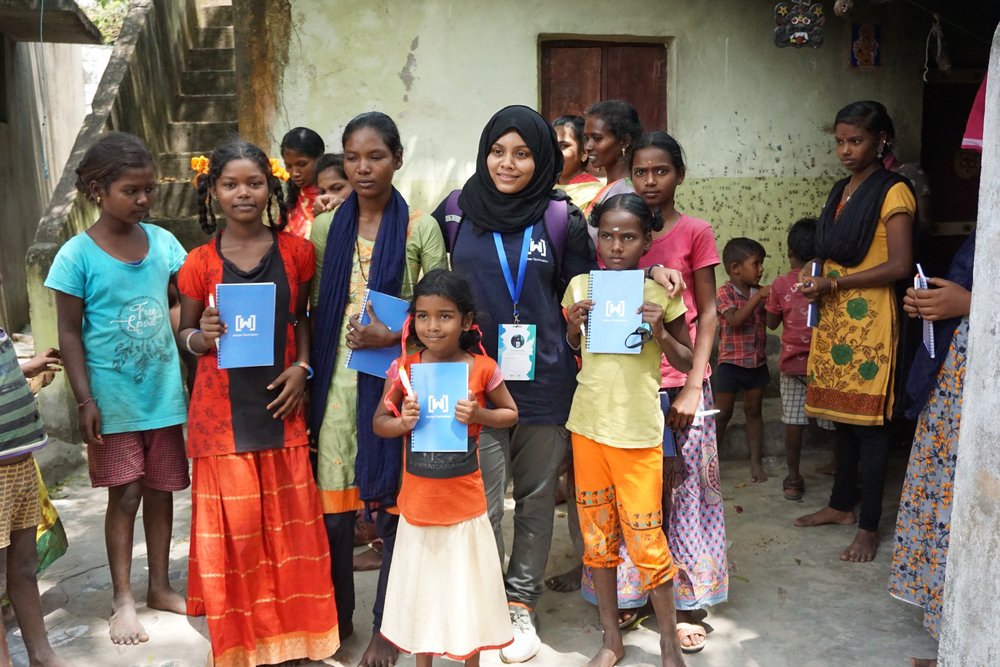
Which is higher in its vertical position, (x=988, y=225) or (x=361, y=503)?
(x=988, y=225)

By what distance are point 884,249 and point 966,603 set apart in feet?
6.56

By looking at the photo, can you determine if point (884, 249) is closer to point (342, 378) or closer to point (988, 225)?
point (988, 225)

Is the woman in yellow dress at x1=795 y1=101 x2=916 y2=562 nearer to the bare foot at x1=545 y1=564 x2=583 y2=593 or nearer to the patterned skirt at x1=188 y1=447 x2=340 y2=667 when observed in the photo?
the bare foot at x1=545 y1=564 x2=583 y2=593

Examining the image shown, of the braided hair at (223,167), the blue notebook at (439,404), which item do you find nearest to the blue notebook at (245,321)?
the braided hair at (223,167)

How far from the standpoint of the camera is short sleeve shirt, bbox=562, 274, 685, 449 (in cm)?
313

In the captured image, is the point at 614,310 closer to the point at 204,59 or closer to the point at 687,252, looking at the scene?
the point at 687,252

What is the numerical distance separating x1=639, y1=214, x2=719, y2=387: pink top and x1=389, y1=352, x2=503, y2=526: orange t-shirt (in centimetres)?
84

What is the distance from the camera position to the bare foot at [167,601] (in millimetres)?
3797

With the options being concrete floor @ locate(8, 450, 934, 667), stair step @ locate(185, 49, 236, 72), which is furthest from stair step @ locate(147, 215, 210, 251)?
concrete floor @ locate(8, 450, 934, 667)

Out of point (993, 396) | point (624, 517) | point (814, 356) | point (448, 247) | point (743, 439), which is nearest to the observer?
point (993, 396)

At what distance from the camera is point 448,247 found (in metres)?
3.49

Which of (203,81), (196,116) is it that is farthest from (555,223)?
(203,81)

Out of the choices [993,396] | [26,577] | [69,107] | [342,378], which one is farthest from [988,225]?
[69,107]

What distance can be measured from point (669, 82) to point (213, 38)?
18.2 ft
